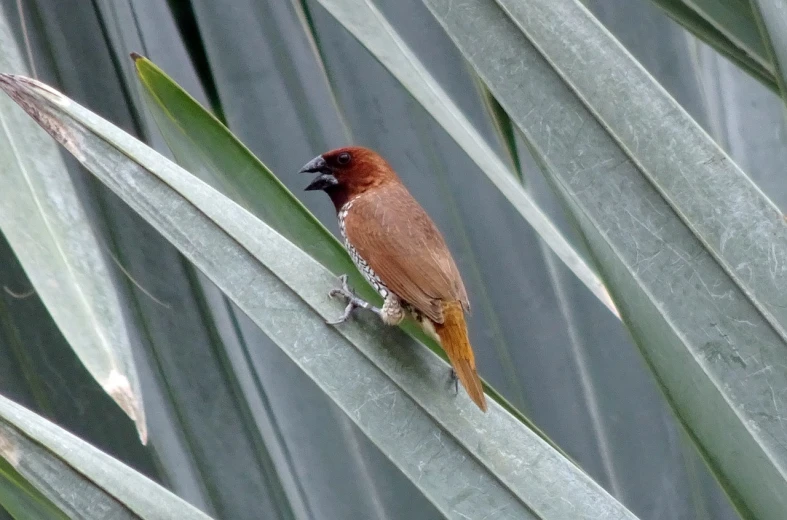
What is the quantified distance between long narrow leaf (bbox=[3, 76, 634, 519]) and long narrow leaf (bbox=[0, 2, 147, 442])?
0.17 m

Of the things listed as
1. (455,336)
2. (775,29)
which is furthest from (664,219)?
(455,336)

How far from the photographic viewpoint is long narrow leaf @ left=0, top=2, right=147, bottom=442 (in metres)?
1.00

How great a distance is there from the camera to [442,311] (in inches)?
69.9

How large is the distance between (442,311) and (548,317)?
37 centimetres

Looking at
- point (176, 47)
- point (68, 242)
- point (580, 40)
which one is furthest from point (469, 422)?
point (176, 47)

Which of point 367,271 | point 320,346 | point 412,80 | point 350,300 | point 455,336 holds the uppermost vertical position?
point 412,80

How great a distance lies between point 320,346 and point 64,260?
1.16 feet

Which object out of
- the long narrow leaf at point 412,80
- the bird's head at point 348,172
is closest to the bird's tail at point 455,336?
the long narrow leaf at point 412,80

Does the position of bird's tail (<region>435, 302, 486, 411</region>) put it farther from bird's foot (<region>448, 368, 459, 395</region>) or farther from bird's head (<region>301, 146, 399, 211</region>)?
bird's head (<region>301, 146, 399, 211</region>)

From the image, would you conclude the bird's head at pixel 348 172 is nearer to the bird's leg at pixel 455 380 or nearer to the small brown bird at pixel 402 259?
the small brown bird at pixel 402 259

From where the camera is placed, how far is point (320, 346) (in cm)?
95

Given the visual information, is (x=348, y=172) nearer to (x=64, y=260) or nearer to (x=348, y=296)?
(x=348, y=296)

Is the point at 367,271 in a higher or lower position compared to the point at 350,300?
lower

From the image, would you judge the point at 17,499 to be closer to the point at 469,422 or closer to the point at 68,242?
the point at 68,242
